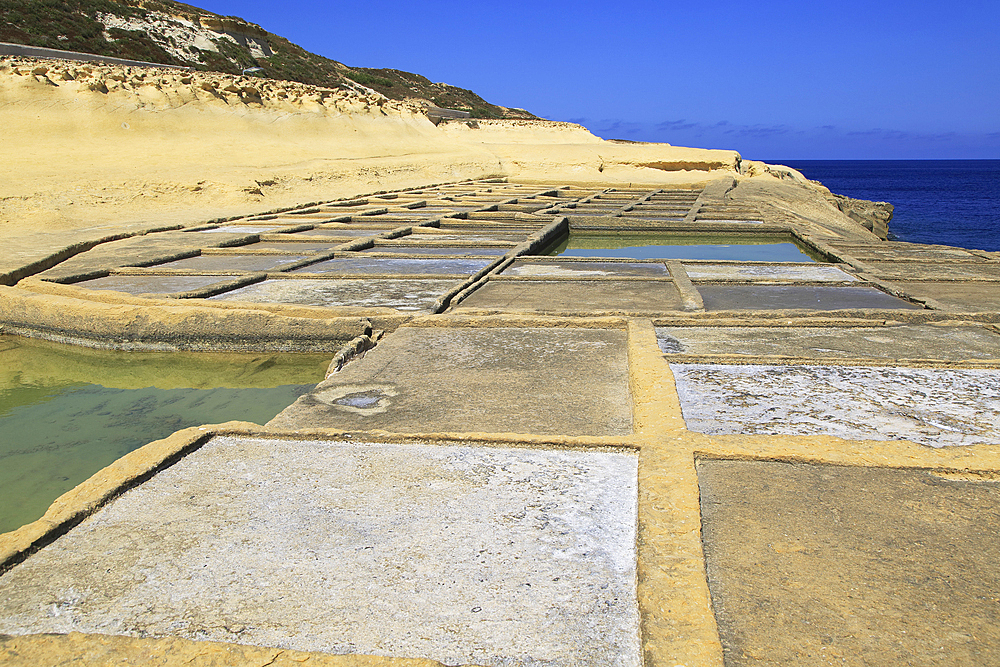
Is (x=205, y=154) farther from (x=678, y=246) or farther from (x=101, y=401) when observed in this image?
(x=101, y=401)

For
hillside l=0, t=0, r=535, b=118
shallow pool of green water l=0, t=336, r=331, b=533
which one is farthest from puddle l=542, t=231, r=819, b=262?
hillside l=0, t=0, r=535, b=118

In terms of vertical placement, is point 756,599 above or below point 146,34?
below

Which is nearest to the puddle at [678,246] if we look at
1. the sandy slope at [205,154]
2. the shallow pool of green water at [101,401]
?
the shallow pool of green water at [101,401]

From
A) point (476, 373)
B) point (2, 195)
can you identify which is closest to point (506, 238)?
point (476, 373)

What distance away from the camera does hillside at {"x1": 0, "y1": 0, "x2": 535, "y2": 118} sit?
2655 centimetres

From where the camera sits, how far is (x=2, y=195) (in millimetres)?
9539

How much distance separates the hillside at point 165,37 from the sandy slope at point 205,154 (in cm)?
1182

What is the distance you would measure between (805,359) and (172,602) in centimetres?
256

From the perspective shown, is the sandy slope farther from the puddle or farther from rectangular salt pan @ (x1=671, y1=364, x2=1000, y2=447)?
rectangular salt pan @ (x1=671, y1=364, x2=1000, y2=447)

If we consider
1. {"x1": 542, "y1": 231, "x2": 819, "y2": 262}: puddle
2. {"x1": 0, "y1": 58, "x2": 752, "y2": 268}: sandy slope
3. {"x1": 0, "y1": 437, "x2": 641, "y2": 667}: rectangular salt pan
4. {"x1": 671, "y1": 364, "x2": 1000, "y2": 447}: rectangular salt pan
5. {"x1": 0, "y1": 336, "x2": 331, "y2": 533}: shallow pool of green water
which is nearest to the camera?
{"x1": 0, "y1": 437, "x2": 641, "y2": 667}: rectangular salt pan

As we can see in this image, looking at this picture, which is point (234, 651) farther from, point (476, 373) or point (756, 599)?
point (476, 373)

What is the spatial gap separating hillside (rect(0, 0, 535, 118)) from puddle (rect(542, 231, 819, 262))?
79.3 feet

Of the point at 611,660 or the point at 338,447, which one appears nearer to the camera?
the point at 611,660

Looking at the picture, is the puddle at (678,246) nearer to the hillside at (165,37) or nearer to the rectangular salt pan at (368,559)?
the rectangular salt pan at (368,559)
